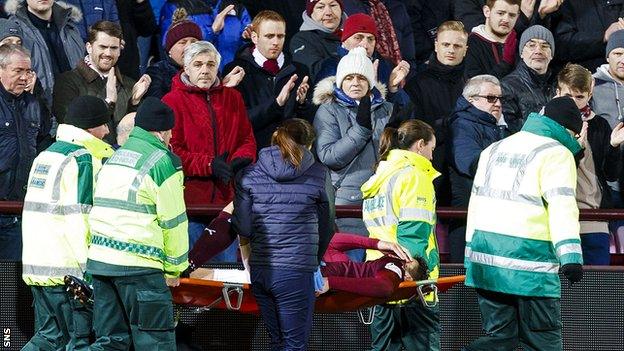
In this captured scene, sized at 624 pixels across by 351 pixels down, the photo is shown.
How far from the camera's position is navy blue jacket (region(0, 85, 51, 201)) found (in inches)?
485

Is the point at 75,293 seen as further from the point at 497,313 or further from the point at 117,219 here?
the point at 497,313

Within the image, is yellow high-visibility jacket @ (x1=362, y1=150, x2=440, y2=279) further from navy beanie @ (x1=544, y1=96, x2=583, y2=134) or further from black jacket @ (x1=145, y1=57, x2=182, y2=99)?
black jacket @ (x1=145, y1=57, x2=182, y2=99)

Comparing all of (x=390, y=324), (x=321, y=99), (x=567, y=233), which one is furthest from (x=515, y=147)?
(x=321, y=99)

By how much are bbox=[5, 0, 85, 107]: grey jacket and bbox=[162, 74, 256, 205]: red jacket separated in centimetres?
113

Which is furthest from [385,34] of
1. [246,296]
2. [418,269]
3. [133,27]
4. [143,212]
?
[143,212]

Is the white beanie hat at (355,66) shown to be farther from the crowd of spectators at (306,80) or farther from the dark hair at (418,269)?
the dark hair at (418,269)

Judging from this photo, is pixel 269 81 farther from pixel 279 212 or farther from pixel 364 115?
pixel 279 212

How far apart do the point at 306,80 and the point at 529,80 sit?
2060mm

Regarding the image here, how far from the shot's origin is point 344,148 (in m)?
12.5

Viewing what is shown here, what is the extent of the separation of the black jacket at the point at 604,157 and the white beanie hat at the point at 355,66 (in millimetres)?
1908

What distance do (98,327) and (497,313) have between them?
261 cm

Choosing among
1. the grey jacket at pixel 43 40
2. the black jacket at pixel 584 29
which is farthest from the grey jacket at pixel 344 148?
the black jacket at pixel 584 29

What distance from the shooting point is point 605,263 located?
12.7m

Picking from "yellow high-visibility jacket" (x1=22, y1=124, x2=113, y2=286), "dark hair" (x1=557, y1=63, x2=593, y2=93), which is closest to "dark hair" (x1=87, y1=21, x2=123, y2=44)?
"yellow high-visibility jacket" (x1=22, y1=124, x2=113, y2=286)
